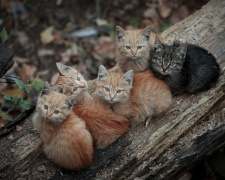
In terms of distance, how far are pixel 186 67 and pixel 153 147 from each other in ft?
3.36

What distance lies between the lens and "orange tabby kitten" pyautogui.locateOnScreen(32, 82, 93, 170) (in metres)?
3.36

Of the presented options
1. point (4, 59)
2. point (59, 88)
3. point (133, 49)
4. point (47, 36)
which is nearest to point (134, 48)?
point (133, 49)

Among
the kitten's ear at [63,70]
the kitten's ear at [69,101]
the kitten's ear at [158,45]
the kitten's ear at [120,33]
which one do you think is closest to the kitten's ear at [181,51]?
the kitten's ear at [158,45]

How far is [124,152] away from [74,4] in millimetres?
3915

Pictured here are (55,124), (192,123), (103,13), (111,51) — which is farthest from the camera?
(103,13)

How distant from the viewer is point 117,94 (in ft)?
12.3

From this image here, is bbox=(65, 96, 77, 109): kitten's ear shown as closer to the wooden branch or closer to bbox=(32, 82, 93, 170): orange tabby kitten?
bbox=(32, 82, 93, 170): orange tabby kitten

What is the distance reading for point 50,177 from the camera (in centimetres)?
353

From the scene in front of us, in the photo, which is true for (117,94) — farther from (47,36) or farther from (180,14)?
(180,14)

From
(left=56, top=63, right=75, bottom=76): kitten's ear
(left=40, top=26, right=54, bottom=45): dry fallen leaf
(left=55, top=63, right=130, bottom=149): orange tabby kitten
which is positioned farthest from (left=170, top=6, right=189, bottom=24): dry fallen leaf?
(left=55, top=63, right=130, bottom=149): orange tabby kitten

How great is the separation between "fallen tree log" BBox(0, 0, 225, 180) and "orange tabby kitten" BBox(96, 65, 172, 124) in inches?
6.3

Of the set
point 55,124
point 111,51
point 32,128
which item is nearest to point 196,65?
point 55,124

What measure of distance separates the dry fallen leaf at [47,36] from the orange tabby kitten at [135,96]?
9.18 ft

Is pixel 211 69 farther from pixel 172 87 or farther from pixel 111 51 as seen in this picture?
pixel 111 51
